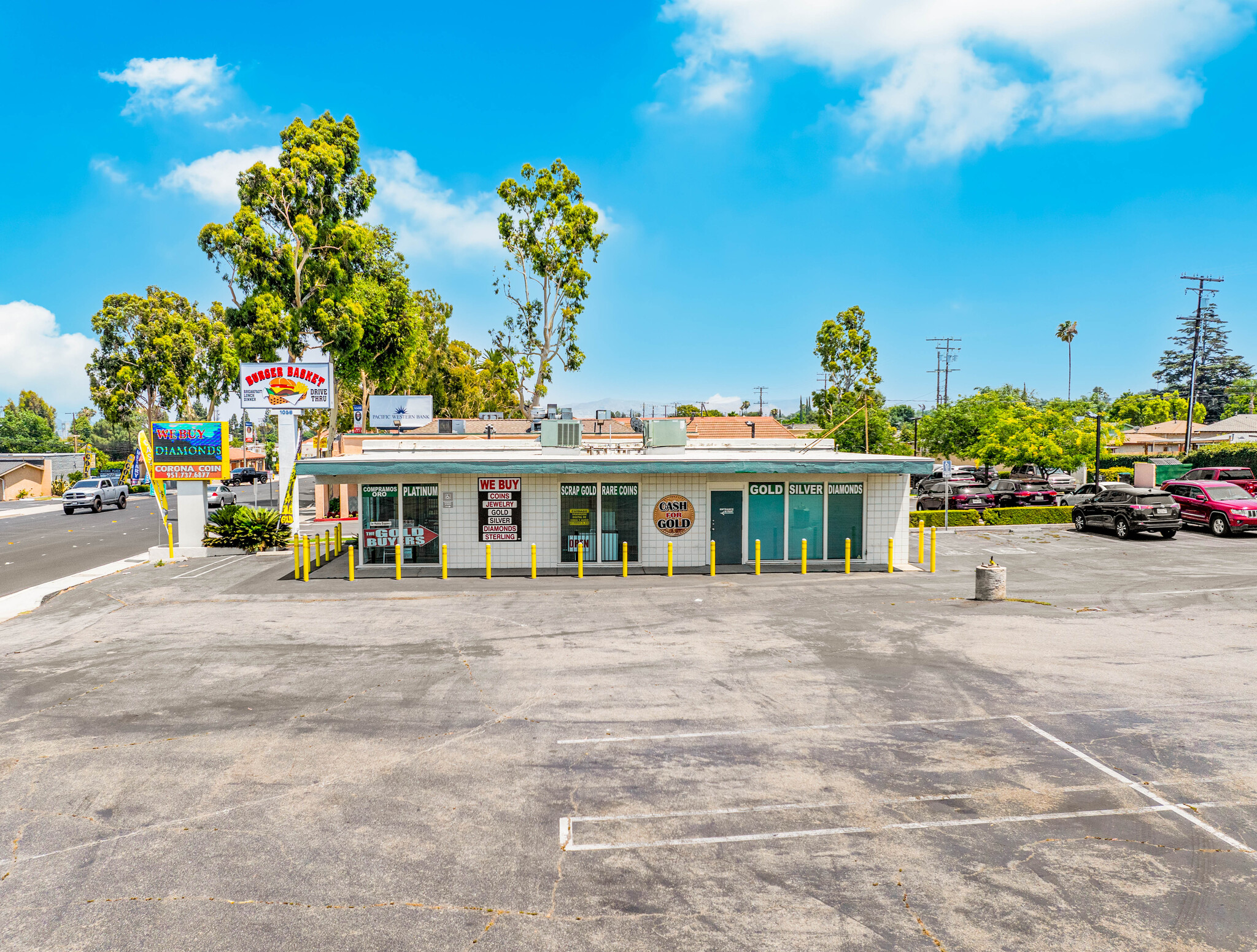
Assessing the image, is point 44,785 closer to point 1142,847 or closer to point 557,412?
point 1142,847

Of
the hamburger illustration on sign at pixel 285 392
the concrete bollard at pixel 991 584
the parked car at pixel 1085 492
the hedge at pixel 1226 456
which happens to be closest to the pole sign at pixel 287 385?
the hamburger illustration on sign at pixel 285 392

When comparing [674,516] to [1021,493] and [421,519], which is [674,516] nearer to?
[421,519]

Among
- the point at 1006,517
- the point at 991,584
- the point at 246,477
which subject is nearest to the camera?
the point at 991,584

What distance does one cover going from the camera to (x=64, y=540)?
97.7 feet

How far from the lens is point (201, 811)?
6.91 metres

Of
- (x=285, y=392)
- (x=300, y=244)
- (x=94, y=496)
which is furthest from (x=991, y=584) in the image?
(x=94, y=496)

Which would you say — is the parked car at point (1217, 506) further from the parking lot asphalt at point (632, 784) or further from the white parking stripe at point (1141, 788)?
the white parking stripe at point (1141, 788)

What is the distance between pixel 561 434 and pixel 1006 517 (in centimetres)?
2242

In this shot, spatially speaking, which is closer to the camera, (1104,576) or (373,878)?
(373,878)

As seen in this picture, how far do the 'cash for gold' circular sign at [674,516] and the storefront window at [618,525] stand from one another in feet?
2.38

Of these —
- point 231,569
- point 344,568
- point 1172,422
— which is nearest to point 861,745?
point 344,568

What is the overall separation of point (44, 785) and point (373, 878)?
176 inches

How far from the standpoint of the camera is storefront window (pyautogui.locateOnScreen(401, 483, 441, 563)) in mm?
21188

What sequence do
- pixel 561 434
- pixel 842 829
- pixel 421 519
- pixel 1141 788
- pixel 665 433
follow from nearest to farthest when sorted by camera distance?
pixel 842 829, pixel 1141 788, pixel 421 519, pixel 561 434, pixel 665 433
